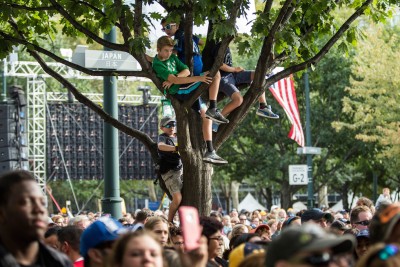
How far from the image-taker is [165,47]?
1051 cm

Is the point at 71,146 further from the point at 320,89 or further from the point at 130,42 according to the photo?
the point at 130,42

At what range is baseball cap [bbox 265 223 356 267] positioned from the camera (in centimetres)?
432

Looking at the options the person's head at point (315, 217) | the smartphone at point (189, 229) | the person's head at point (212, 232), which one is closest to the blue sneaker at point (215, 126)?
the person's head at point (315, 217)

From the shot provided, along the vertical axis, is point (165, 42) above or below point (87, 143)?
above

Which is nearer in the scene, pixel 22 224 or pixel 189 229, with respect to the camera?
pixel 22 224

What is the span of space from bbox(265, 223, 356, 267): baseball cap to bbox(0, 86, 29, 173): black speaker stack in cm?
2262

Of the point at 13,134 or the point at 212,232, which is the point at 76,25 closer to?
the point at 212,232

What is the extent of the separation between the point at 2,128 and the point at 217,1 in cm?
1889

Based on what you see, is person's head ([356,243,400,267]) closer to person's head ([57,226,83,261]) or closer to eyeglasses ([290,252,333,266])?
eyeglasses ([290,252,333,266])

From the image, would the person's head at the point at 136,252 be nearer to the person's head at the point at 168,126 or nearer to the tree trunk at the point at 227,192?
the person's head at the point at 168,126

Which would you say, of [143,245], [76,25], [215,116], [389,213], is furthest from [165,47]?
[143,245]

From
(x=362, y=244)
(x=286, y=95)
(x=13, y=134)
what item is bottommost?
(x=362, y=244)

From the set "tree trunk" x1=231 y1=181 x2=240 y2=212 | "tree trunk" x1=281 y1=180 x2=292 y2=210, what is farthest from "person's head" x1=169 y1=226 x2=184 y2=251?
"tree trunk" x1=231 y1=181 x2=240 y2=212

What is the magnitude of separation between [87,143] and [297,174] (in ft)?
27.4
